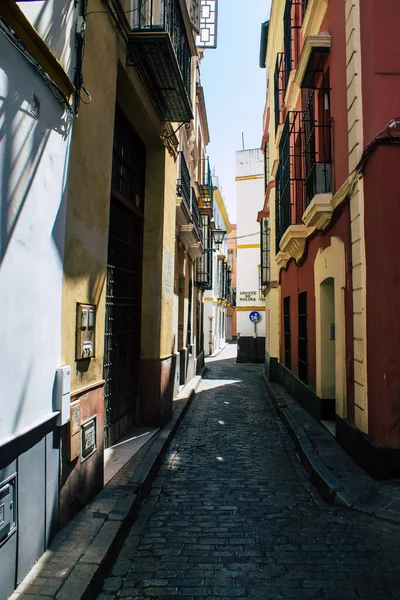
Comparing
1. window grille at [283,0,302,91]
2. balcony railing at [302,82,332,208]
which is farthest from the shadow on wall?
window grille at [283,0,302,91]

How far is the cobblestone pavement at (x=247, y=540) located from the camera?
304 centimetres

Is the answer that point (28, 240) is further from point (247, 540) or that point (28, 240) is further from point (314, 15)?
point (314, 15)

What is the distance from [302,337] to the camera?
960cm

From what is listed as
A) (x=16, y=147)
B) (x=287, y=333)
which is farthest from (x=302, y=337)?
(x=16, y=147)

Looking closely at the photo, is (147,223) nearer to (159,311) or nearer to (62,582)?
(159,311)

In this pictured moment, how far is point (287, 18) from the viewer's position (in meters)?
9.96

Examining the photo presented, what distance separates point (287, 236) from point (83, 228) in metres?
6.04

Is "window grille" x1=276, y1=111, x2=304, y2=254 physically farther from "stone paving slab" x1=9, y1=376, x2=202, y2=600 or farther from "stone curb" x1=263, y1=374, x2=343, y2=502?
"stone paving slab" x1=9, y1=376, x2=202, y2=600

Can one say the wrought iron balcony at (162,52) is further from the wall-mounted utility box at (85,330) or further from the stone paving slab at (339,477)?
the stone paving slab at (339,477)

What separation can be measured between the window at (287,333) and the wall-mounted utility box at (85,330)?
8.07 m

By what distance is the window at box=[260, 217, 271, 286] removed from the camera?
16.3m

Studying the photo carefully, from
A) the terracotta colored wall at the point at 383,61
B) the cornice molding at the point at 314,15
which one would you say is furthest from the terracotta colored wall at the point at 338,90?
the terracotta colored wall at the point at 383,61

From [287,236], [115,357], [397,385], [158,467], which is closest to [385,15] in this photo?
[397,385]

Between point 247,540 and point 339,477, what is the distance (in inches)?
60.4
